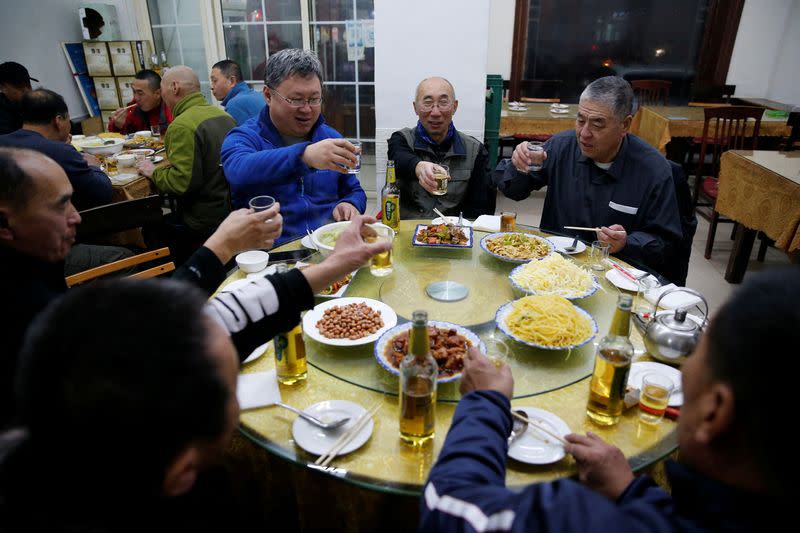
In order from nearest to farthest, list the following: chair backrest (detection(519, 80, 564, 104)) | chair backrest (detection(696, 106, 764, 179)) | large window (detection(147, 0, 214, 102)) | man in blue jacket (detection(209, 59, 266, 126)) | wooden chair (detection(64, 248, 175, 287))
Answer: wooden chair (detection(64, 248, 175, 287)), man in blue jacket (detection(209, 59, 266, 126)), chair backrest (detection(696, 106, 764, 179)), large window (detection(147, 0, 214, 102)), chair backrest (detection(519, 80, 564, 104))

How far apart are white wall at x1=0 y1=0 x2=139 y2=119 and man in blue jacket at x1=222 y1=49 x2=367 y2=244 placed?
5075 millimetres

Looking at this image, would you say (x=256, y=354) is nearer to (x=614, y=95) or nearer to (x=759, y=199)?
(x=614, y=95)

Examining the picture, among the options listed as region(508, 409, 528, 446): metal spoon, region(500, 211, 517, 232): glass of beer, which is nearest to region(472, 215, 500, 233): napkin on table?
region(500, 211, 517, 232): glass of beer

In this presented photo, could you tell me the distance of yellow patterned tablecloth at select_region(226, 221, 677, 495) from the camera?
44.9 inches

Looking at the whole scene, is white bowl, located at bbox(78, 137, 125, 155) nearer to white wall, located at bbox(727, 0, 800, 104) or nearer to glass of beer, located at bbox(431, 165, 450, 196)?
glass of beer, located at bbox(431, 165, 450, 196)

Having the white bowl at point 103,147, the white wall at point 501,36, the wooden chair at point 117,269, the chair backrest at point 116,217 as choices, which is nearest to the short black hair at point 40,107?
the white bowl at point 103,147

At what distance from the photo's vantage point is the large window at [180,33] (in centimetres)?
597

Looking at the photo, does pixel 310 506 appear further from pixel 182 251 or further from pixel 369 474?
pixel 182 251

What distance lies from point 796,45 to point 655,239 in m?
6.75

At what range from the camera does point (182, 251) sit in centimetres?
364

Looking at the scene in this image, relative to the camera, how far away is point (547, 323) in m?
1.53

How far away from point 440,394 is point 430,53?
3.50m

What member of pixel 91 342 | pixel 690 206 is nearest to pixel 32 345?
pixel 91 342

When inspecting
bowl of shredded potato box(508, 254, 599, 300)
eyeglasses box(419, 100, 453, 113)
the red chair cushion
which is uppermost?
eyeglasses box(419, 100, 453, 113)
